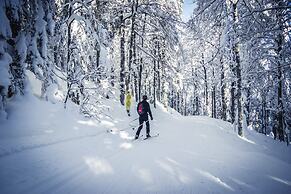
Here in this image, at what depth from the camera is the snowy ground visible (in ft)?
11.9

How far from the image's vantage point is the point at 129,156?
5.61m

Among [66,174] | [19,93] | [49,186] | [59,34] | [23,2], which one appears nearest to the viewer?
A: [49,186]

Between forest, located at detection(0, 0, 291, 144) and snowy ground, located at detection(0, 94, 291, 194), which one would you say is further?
forest, located at detection(0, 0, 291, 144)

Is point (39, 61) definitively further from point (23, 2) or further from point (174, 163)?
point (174, 163)

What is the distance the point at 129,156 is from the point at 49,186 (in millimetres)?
2493

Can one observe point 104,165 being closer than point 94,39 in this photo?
Yes

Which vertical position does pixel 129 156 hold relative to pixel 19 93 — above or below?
below

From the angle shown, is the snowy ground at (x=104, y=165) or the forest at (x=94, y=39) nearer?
the snowy ground at (x=104, y=165)

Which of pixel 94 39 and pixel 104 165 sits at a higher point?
pixel 94 39

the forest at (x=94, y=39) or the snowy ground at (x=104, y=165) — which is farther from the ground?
the forest at (x=94, y=39)

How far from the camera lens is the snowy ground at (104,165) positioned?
362cm

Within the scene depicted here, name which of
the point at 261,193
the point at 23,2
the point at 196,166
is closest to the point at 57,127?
the point at 23,2

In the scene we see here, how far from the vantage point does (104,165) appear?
476cm

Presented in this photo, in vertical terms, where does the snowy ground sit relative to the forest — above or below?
below
